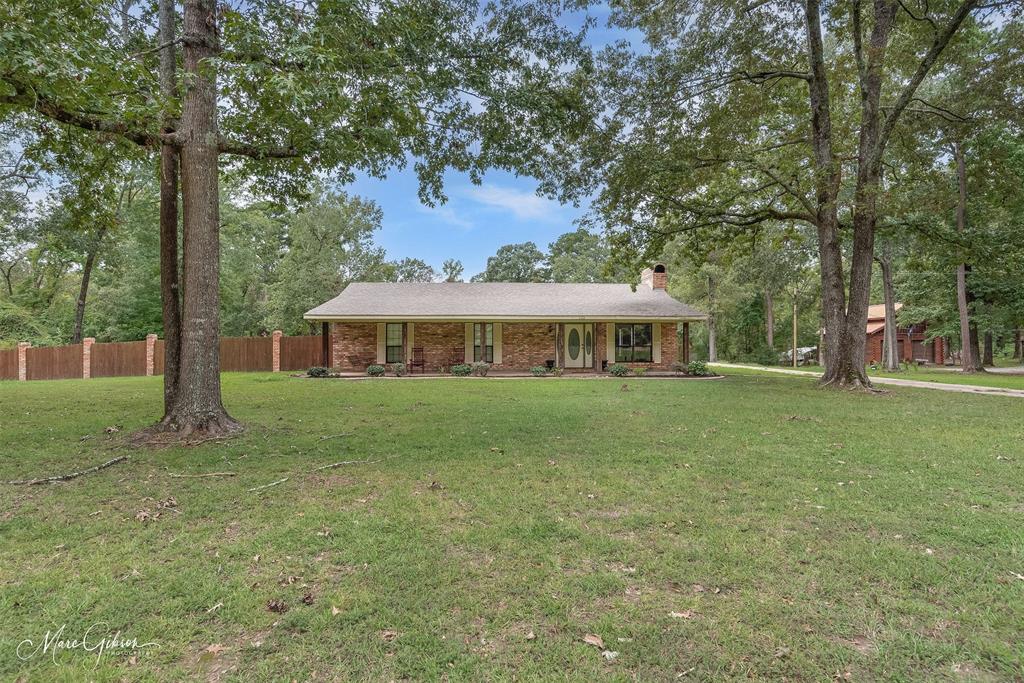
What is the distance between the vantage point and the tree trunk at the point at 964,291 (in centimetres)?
1819

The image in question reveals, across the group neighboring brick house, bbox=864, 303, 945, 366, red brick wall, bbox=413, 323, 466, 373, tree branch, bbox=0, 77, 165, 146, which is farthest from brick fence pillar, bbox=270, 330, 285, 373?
neighboring brick house, bbox=864, 303, 945, 366

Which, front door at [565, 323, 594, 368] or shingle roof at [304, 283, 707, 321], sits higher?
shingle roof at [304, 283, 707, 321]

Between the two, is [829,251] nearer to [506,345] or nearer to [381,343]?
[506,345]

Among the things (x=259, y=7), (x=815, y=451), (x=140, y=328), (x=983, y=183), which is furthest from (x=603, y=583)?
(x=140, y=328)

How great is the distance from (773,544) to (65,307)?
110 ft

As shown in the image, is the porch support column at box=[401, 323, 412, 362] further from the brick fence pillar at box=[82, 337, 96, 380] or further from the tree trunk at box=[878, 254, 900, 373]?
the tree trunk at box=[878, 254, 900, 373]

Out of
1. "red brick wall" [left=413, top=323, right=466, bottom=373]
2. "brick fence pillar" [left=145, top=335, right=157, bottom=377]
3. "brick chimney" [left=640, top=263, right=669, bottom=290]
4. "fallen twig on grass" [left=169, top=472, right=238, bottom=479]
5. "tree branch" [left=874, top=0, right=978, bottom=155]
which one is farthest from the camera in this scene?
"brick chimney" [left=640, top=263, right=669, bottom=290]

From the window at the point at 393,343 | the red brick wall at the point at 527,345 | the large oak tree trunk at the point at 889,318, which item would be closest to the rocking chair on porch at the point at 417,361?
the window at the point at 393,343

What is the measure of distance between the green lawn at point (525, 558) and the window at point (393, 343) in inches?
466

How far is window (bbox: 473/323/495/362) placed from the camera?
60.4 feet

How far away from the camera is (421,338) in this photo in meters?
18.3

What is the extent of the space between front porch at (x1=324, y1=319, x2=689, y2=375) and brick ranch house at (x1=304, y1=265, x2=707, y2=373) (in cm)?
4

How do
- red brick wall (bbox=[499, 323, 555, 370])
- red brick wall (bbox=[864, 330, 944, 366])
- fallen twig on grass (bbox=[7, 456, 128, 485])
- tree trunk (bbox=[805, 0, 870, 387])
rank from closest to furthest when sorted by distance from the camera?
fallen twig on grass (bbox=[7, 456, 128, 485])
tree trunk (bbox=[805, 0, 870, 387])
red brick wall (bbox=[499, 323, 555, 370])
red brick wall (bbox=[864, 330, 944, 366])

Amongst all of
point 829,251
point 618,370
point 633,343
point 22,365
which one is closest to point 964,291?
point 829,251
